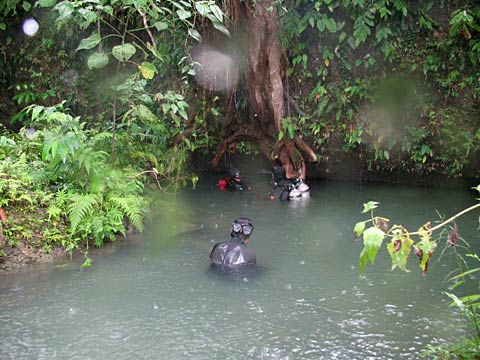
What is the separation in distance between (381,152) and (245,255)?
6.61 metres

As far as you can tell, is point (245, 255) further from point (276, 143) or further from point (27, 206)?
point (276, 143)

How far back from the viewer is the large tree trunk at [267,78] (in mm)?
10820

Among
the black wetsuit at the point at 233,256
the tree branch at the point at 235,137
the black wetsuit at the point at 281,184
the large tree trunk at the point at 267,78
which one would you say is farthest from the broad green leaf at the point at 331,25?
the black wetsuit at the point at 233,256

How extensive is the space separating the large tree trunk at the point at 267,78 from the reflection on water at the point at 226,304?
3.79 meters

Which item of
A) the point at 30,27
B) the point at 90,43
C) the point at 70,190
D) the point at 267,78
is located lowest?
the point at 70,190

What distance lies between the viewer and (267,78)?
11367 mm

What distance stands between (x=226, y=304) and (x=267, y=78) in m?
7.05

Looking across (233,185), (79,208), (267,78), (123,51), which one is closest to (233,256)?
(79,208)

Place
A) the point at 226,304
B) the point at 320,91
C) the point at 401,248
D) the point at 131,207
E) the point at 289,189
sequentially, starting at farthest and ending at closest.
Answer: the point at 320,91 → the point at 289,189 → the point at 131,207 → the point at 226,304 → the point at 401,248

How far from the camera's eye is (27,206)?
711cm

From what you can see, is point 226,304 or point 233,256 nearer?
point 226,304

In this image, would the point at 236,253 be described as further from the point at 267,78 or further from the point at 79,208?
the point at 267,78

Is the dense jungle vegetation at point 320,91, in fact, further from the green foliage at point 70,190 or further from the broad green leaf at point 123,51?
the broad green leaf at point 123,51

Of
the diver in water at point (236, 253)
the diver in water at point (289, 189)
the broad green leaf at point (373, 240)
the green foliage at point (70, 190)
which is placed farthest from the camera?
the diver in water at point (289, 189)
